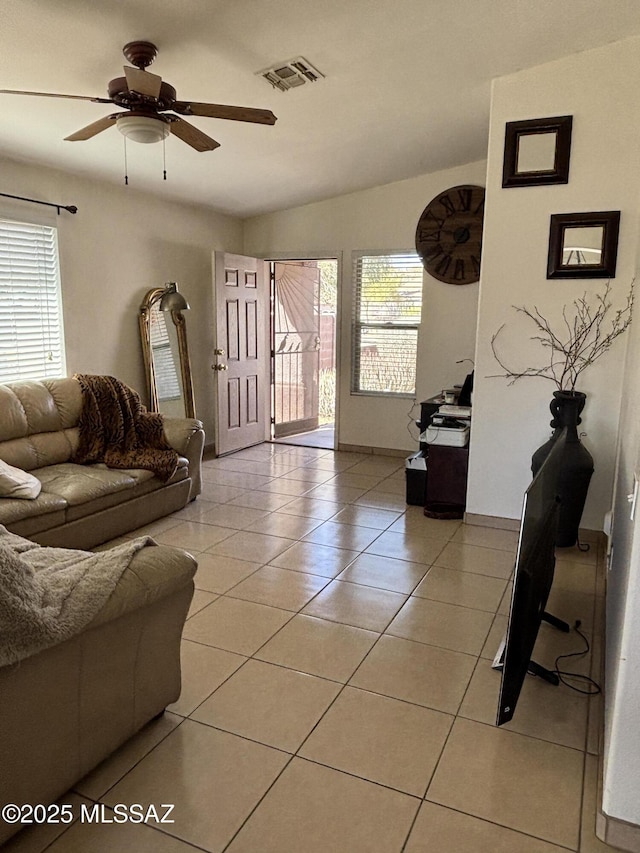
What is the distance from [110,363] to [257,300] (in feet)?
6.31

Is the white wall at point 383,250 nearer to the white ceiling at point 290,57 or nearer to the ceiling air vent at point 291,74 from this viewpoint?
the white ceiling at point 290,57

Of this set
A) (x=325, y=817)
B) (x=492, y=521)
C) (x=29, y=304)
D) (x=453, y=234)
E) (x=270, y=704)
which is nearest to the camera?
(x=325, y=817)

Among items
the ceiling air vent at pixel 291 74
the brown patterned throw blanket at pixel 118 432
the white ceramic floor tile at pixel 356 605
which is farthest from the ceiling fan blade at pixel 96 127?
the white ceramic floor tile at pixel 356 605

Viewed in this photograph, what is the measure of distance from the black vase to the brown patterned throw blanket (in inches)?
95.8

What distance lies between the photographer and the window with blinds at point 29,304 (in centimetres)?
407

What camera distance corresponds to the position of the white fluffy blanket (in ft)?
4.83

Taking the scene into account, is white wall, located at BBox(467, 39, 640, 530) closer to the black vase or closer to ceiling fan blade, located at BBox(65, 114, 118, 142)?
the black vase

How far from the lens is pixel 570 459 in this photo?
3508 mm

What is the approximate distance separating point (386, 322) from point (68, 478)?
3436 millimetres

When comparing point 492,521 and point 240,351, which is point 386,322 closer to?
point 240,351

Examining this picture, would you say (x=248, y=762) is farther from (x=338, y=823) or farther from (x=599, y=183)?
(x=599, y=183)

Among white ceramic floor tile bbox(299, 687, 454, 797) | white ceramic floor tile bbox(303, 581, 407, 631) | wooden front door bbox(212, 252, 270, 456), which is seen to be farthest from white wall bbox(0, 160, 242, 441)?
white ceramic floor tile bbox(299, 687, 454, 797)

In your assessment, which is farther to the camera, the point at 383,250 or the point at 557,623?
the point at 383,250

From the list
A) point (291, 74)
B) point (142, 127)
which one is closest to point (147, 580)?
point (142, 127)
